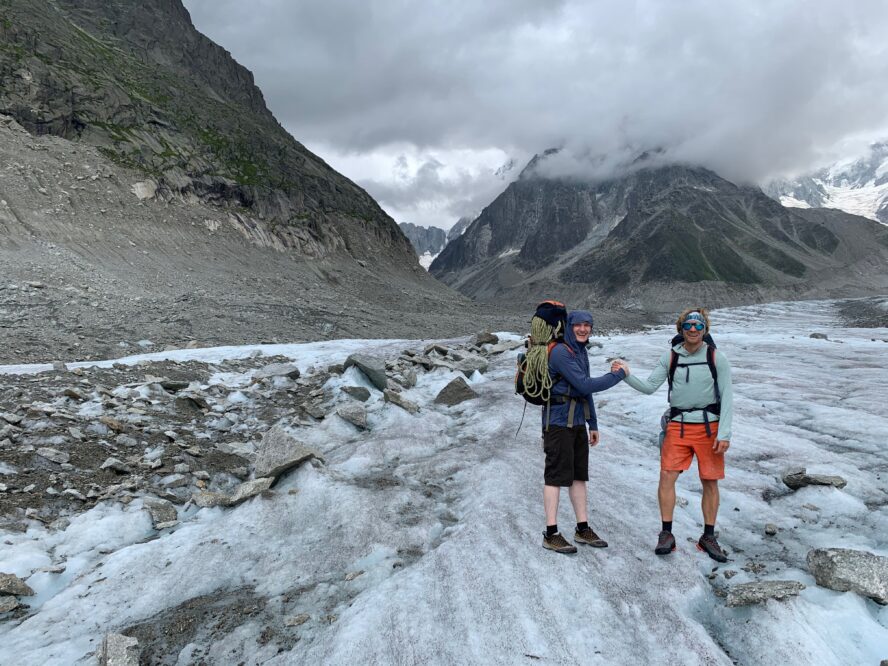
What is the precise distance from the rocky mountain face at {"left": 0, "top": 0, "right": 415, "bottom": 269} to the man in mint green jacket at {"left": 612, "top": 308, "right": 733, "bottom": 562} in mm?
67165

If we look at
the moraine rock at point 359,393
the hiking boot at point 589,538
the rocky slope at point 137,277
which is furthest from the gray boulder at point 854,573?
the rocky slope at point 137,277

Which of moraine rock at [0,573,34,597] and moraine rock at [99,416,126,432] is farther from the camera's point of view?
moraine rock at [99,416,126,432]

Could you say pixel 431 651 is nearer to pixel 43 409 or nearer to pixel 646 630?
pixel 646 630

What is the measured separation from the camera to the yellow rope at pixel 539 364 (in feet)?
18.8

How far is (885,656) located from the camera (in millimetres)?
3994

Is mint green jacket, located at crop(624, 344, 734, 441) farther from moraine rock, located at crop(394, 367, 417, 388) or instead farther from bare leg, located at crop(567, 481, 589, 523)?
moraine rock, located at crop(394, 367, 417, 388)

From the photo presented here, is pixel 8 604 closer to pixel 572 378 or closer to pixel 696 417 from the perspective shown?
pixel 572 378

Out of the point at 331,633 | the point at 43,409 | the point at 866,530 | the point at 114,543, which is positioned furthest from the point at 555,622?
the point at 43,409

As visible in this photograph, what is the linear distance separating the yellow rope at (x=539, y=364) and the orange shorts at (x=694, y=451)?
1.75 metres

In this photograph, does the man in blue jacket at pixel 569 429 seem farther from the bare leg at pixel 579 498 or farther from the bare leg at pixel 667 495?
the bare leg at pixel 667 495

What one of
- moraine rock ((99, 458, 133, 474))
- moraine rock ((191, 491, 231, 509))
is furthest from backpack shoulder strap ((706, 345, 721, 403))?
moraine rock ((99, 458, 133, 474))

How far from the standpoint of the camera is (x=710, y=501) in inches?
231

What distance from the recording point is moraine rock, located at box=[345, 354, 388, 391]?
1385cm

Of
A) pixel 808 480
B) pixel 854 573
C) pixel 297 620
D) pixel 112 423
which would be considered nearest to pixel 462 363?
pixel 112 423
